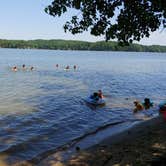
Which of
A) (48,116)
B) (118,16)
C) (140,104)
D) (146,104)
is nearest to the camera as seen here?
(118,16)

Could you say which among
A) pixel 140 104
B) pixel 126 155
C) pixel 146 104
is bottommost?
pixel 146 104

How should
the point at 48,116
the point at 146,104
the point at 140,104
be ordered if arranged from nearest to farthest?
the point at 48,116
the point at 140,104
the point at 146,104

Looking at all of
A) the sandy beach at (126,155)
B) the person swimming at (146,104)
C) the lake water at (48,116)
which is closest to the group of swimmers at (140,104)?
the person swimming at (146,104)

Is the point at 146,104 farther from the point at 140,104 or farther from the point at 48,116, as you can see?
the point at 48,116

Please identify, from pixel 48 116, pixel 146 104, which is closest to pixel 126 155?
pixel 48 116

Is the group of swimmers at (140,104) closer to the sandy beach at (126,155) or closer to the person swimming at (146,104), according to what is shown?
the person swimming at (146,104)

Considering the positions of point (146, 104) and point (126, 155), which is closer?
point (126, 155)

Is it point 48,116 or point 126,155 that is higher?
point 126,155

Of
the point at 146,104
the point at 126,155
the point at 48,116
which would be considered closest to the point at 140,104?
the point at 146,104

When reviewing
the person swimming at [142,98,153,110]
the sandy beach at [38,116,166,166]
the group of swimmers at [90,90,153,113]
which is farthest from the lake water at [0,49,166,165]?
the sandy beach at [38,116,166,166]

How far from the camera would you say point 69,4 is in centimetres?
887

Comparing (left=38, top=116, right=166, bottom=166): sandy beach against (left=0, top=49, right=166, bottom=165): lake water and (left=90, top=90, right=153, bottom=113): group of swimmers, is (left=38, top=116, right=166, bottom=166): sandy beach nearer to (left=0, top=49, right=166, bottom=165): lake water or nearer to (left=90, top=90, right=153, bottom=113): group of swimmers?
(left=0, top=49, right=166, bottom=165): lake water

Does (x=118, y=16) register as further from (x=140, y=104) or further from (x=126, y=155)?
(x=140, y=104)

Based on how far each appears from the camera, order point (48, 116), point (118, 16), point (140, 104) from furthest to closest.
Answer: point (140, 104)
point (48, 116)
point (118, 16)
